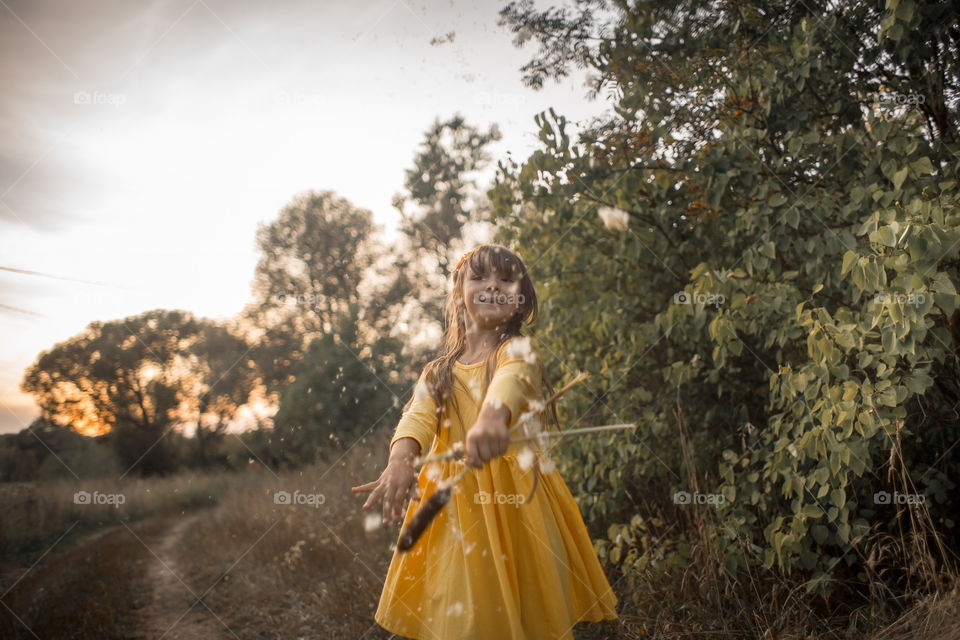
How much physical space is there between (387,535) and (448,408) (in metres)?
3.87

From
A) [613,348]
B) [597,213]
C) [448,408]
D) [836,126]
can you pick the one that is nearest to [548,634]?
[448,408]

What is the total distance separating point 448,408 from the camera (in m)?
2.15

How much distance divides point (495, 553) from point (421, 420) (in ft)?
1.60

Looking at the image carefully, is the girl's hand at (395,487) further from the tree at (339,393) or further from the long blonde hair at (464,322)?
the tree at (339,393)

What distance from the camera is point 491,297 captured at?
218 cm

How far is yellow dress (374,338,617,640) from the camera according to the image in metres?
1.80

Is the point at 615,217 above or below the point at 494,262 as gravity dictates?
above

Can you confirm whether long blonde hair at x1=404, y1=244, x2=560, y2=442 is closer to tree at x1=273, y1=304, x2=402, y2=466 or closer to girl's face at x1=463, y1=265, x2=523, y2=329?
girl's face at x1=463, y1=265, x2=523, y2=329

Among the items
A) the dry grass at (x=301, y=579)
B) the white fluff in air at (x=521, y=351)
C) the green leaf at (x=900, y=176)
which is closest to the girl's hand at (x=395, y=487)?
the white fluff in air at (x=521, y=351)

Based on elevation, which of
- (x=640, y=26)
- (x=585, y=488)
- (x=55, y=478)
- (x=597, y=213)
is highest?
(x=640, y=26)

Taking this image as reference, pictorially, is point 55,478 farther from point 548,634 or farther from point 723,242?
point 723,242

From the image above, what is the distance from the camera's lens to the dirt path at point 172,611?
Result: 441cm

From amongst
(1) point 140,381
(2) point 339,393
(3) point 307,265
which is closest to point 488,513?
(1) point 140,381

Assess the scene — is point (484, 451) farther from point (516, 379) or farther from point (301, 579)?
point (301, 579)
